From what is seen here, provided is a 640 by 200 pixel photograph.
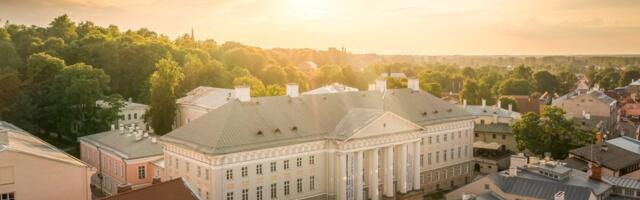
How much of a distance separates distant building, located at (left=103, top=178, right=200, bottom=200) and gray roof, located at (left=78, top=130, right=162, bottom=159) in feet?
68.6

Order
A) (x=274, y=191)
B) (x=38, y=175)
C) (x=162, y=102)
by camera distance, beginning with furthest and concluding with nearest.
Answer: (x=162, y=102)
(x=274, y=191)
(x=38, y=175)

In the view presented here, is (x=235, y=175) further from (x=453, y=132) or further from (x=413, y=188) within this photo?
(x=453, y=132)

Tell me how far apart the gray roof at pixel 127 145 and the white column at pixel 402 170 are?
20.2 metres

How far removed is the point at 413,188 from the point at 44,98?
46.3 m

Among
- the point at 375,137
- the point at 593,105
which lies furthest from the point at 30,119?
the point at 593,105

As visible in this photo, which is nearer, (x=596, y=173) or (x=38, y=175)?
(x=38, y=175)

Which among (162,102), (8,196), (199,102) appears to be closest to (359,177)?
(8,196)

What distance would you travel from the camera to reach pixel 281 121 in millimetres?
44031

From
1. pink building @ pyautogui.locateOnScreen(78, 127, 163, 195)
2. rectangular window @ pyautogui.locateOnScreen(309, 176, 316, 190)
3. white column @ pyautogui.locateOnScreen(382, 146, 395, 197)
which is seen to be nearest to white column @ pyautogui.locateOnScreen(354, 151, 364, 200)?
white column @ pyautogui.locateOnScreen(382, 146, 395, 197)

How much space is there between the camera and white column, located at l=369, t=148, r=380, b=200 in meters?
46.5

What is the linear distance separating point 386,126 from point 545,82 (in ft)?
350

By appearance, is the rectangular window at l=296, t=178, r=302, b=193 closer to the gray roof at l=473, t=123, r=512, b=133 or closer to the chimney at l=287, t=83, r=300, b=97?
the chimney at l=287, t=83, r=300, b=97

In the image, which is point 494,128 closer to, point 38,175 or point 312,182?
point 312,182

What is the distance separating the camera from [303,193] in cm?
4359
